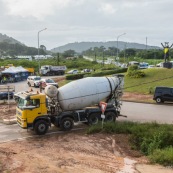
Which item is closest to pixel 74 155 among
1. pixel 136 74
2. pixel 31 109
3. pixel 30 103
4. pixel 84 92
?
pixel 31 109

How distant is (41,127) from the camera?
21.9m

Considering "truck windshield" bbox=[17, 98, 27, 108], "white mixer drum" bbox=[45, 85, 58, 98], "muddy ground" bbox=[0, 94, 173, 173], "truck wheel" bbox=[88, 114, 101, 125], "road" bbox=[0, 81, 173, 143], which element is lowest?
"muddy ground" bbox=[0, 94, 173, 173]

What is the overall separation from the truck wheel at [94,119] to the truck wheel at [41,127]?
3.25 m

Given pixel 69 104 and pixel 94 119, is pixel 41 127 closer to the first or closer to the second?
pixel 69 104

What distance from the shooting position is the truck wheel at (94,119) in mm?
23784

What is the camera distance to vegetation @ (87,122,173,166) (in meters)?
17.1

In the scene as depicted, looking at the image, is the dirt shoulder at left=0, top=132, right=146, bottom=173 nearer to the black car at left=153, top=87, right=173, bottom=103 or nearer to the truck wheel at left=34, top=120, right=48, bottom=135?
the truck wheel at left=34, top=120, right=48, bottom=135

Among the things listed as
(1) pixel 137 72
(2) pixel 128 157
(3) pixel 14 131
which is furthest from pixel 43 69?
(2) pixel 128 157

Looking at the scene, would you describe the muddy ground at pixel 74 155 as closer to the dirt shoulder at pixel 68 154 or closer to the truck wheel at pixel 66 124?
the dirt shoulder at pixel 68 154

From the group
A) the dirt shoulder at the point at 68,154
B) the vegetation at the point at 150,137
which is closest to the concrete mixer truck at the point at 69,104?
the dirt shoulder at the point at 68,154

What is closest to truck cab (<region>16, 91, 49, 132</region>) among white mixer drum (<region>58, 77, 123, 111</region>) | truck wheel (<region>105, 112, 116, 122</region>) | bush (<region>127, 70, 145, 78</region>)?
white mixer drum (<region>58, 77, 123, 111</region>)

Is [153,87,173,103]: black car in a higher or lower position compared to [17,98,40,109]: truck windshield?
lower

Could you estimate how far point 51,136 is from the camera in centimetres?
2181

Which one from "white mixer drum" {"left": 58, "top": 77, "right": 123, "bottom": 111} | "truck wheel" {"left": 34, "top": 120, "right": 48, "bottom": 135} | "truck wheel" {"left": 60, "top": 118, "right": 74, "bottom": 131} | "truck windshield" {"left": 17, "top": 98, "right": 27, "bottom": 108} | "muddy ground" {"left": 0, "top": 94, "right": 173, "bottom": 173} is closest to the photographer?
"muddy ground" {"left": 0, "top": 94, "right": 173, "bottom": 173}
